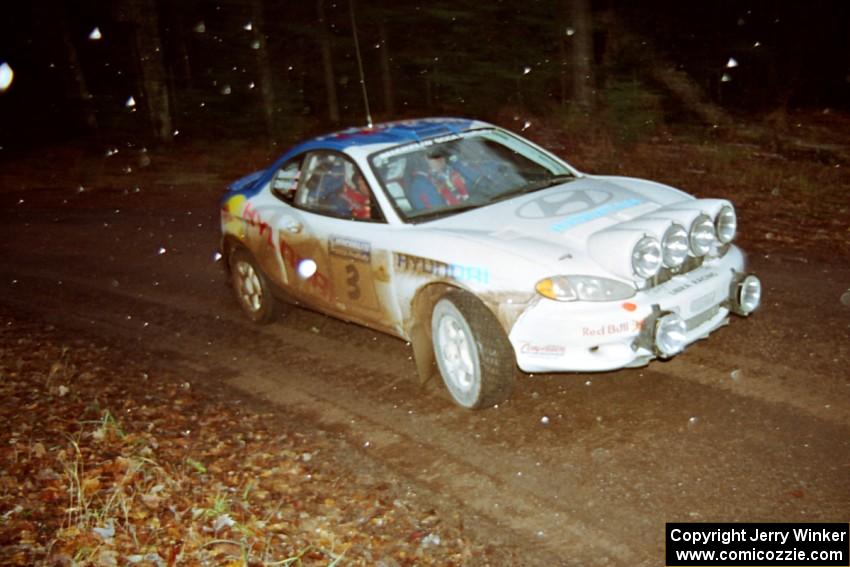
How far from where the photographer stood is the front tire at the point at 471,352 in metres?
5.13

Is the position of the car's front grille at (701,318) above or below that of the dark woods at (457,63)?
below

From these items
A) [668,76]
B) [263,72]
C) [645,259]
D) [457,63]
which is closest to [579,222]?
[645,259]

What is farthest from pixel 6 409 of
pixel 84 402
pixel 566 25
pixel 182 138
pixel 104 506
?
pixel 182 138

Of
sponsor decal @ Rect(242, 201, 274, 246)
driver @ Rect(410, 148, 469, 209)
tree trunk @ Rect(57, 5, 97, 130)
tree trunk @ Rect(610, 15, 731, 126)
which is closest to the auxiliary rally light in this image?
driver @ Rect(410, 148, 469, 209)

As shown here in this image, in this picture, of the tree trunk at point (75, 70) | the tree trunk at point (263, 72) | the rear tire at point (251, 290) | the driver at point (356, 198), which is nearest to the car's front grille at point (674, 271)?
the driver at point (356, 198)

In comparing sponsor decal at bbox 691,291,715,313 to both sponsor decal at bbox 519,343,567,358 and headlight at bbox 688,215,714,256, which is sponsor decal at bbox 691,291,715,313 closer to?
headlight at bbox 688,215,714,256

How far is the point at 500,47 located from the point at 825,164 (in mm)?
6009

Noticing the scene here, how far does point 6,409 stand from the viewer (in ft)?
19.3

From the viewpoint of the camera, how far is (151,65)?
21312mm

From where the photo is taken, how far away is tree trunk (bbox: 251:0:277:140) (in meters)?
20.2

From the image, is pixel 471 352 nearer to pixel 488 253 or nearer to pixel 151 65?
Result: pixel 488 253

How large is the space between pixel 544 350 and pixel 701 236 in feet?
4.32

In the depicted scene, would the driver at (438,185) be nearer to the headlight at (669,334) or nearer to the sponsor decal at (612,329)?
the sponsor decal at (612,329)

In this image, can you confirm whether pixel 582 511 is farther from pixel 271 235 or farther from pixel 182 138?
pixel 182 138
